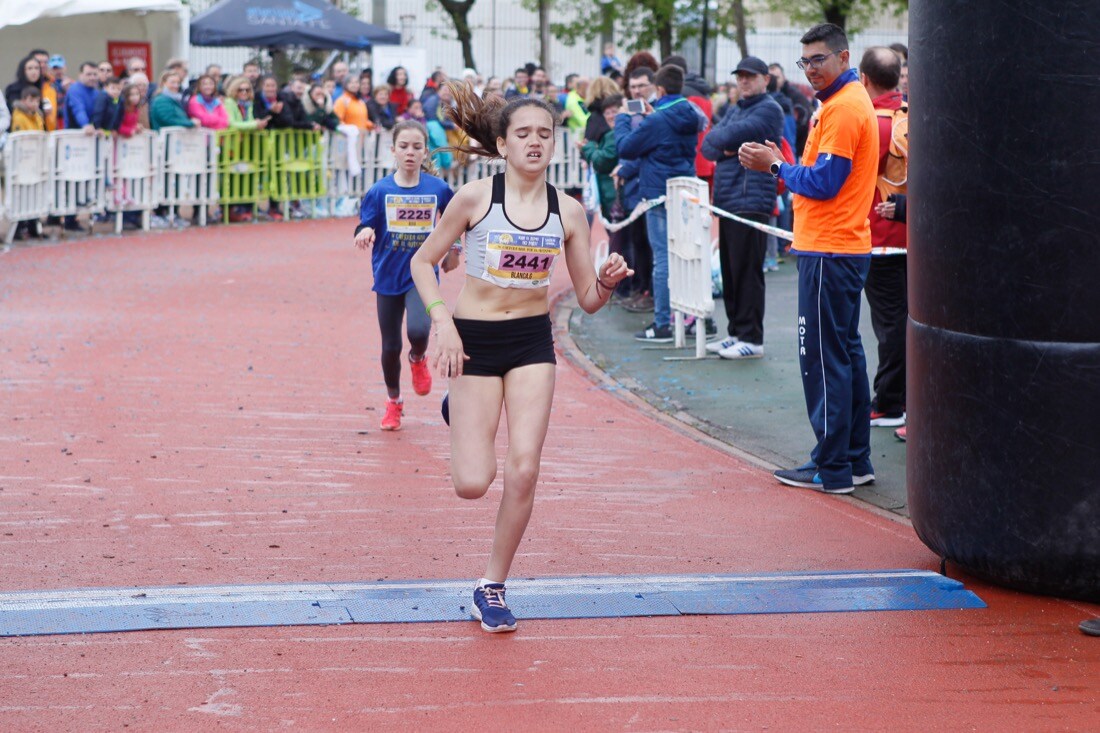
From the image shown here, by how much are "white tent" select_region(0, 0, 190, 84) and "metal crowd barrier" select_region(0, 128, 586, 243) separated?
3.06 meters

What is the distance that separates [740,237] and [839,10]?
80.6ft

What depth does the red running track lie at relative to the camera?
460cm

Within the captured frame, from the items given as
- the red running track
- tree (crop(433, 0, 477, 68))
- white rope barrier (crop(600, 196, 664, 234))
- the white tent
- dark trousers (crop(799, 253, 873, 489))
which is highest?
tree (crop(433, 0, 477, 68))

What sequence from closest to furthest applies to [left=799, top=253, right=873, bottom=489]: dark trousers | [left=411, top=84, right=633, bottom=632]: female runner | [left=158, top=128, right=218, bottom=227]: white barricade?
1. [left=411, top=84, right=633, bottom=632]: female runner
2. [left=799, top=253, right=873, bottom=489]: dark trousers
3. [left=158, top=128, right=218, bottom=227]: white barricade

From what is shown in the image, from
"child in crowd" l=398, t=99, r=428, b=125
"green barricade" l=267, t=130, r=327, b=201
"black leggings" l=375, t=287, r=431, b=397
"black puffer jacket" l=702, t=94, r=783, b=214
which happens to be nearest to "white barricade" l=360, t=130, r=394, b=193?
"child in crowd" l=398, t=99, r=428, b=125

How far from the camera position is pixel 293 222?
2248 centimetres

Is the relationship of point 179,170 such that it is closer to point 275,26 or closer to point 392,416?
point 275,26

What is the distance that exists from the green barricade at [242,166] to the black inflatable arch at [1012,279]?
1670cm

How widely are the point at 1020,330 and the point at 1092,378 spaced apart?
30cm

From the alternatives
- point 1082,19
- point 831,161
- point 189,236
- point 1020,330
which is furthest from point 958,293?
point 189,236

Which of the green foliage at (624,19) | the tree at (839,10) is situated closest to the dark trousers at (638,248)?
the tree at (839,10)

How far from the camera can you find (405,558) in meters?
6.31

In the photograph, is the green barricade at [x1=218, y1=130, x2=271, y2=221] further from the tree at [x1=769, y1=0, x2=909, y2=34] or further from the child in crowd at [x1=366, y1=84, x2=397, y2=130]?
the tree at [x1=769, y1=0, x2=909, y2=34]

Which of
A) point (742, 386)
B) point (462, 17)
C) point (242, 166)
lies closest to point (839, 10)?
point (462, 17)
